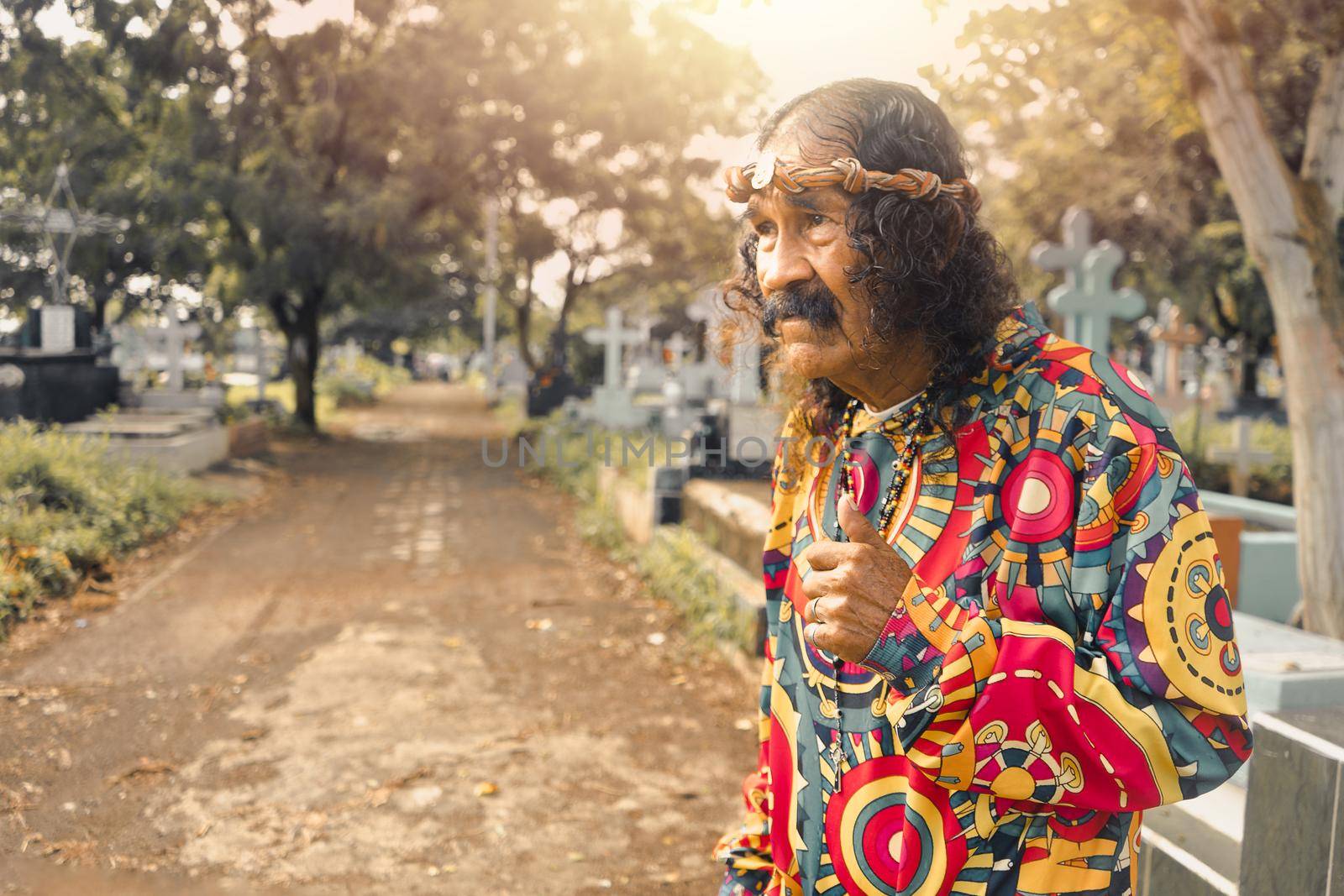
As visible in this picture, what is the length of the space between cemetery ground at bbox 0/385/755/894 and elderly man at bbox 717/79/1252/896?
7.97 feet

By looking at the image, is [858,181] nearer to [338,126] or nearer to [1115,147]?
[1115,147]

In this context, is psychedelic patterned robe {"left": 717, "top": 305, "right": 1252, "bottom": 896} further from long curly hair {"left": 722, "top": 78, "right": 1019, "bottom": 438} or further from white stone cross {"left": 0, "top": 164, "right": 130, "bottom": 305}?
white stone cross {"left": 0, "top": 164, "right": 130, "bottom": 305}

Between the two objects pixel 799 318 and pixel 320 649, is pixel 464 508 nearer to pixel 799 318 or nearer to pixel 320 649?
pixel 320 649

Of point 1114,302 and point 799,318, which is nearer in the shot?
point 799,318

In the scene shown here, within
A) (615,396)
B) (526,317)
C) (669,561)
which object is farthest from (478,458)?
(526,317)

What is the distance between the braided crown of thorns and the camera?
1273 mm

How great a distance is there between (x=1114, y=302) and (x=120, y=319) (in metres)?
29.9

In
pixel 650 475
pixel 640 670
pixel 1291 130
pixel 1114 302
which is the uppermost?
pixel 1291 130

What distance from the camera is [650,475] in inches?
346

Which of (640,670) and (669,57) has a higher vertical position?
(669,57)

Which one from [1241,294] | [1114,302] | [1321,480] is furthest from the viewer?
[1241,294]

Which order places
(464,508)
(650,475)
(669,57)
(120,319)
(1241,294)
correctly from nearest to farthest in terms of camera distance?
(650,475), (464,508), (669,57), (1241,294), (120,319)

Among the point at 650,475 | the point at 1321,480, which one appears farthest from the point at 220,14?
the point at 1321,480

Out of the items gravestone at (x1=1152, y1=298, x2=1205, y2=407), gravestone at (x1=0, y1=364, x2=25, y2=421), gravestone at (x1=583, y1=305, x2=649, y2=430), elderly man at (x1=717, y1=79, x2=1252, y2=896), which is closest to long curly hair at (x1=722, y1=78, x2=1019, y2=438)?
elderly man at (x1=717, y1=79, x2=1252, y2=896)
